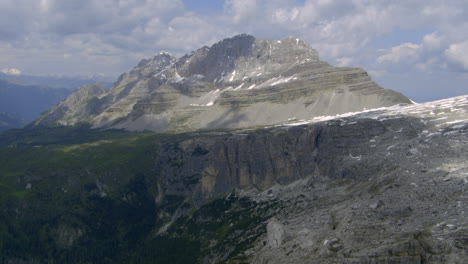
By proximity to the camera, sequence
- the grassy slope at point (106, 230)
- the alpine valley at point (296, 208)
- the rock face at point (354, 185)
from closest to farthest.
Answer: the rock face at point (354, 185)
the alpine valley at point (296, 208)
the grassy slope at point (106, 230)

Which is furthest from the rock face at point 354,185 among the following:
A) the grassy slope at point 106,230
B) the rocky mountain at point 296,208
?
the grassy slope at point 106,230

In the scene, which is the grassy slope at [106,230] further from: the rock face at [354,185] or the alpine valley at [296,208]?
the rock face at [354,185]

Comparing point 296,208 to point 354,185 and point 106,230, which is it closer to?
point 354,185

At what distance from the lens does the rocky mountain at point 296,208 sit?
240 feet

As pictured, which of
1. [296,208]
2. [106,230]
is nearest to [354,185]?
[296,208]

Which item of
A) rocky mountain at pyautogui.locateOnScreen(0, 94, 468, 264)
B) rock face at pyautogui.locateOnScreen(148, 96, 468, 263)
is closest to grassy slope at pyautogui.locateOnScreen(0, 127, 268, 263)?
rocky mountain at pyautogui.locateOnScreen(0, 94, 468, 264)

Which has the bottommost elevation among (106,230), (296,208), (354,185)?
(106,230)

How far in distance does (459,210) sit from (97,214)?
165m

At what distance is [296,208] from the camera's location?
389 feet

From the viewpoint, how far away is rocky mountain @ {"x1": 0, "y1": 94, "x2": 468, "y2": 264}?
7306 centimetres

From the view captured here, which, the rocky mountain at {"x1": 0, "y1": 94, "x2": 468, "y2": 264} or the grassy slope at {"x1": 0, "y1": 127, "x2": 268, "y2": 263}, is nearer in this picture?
the rocky mountain at {"x1": 0, "y1": 94, "x2": 468, "y2": 264}

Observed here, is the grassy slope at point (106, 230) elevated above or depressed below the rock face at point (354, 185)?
below

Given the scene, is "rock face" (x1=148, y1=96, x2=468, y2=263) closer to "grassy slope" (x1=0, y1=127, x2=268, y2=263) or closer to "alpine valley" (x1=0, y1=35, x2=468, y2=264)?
"alpine valley" (x1=0, y1=35, x2=468, y2=264)

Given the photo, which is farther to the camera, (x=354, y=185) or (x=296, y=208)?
(x=296, y=208)
